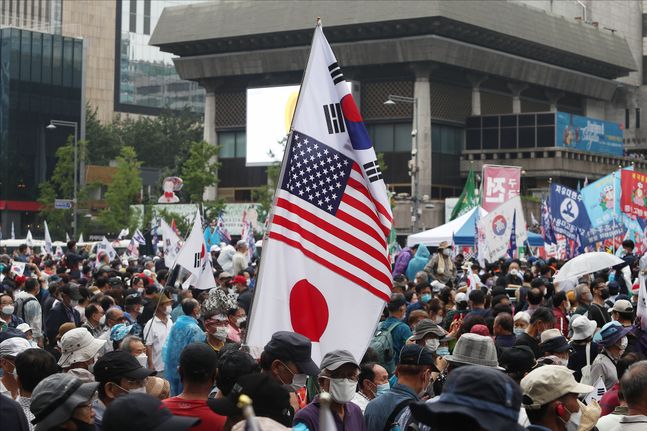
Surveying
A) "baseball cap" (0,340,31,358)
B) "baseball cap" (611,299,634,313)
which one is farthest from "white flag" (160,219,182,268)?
"baseball cap" (0,340,31,358)

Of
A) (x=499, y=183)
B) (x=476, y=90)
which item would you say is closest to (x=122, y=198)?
(x=476, y=90)

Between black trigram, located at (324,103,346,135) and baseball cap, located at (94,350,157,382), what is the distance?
7.83 ft

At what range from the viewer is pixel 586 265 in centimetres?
1579

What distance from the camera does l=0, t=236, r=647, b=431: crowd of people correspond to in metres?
4.88

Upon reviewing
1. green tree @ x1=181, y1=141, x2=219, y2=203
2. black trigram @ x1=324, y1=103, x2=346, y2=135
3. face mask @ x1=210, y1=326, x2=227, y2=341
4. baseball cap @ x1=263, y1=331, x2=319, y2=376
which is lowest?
face mask @ x1=210, y1=326, x2=227, y2=341

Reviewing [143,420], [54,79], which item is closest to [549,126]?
[54,79]

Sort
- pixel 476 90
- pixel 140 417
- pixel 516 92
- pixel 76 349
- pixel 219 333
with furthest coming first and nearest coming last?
pixel 516 92 → pixel 476 90 → pixel 219 333 → pixel 76 349 → pixel 140 417

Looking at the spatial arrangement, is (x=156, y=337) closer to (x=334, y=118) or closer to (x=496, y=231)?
(x=334, y=118)

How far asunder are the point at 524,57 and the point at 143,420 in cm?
7445

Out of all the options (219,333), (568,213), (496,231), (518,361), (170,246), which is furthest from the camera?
(170,246)

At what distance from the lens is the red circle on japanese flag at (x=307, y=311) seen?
8.13m

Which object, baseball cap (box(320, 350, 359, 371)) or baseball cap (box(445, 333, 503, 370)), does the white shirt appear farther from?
baseball cap (box(445, 333, 503, 370))

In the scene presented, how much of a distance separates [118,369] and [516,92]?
237 ft

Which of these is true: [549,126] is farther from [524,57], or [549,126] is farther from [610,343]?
[610,343]
